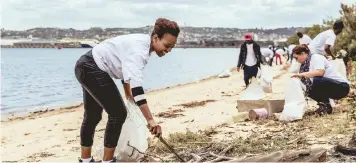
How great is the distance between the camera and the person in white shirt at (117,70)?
4.48 meters

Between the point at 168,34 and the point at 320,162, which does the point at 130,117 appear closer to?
the point at 168,34

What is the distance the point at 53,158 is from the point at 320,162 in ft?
10.3

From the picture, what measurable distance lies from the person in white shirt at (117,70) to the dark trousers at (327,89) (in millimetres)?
3458

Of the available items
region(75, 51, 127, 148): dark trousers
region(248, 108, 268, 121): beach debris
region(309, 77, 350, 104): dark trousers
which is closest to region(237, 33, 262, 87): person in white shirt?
region(248, 108, 268, 121): beach debris

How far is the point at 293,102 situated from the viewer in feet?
24.4

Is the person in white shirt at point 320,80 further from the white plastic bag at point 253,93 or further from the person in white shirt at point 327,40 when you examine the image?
the person in white shirt at point 327,40

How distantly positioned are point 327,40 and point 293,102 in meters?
3.09

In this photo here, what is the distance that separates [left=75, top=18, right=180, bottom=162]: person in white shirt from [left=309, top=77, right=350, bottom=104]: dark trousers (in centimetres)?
346

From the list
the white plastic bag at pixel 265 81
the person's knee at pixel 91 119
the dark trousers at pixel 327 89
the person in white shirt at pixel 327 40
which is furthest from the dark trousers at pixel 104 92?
the white plastic bag at pixel 265 81

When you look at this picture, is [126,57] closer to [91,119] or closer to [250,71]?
[91,119]

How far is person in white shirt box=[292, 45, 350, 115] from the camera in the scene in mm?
7465

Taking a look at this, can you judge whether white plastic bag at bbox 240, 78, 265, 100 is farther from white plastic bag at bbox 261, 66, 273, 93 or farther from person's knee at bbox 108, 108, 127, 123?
person's knee at bbox 108, 108, 127, 123

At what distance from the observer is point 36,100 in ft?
70.8

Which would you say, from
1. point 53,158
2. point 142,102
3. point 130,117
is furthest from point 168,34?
point 53,158
